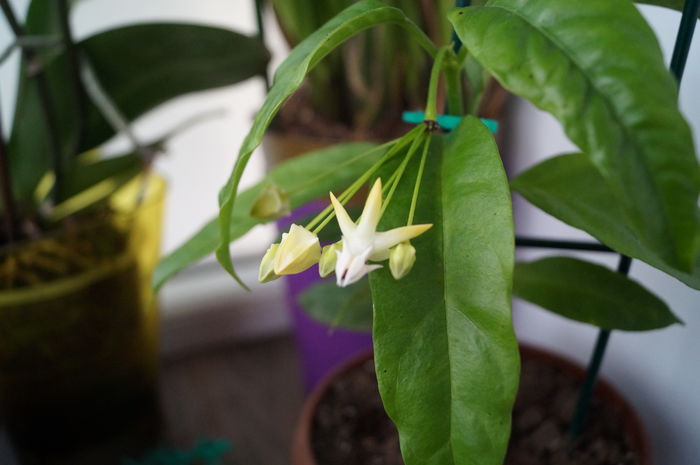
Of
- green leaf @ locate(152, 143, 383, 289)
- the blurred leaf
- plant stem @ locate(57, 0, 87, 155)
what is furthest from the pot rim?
the blurred leaf

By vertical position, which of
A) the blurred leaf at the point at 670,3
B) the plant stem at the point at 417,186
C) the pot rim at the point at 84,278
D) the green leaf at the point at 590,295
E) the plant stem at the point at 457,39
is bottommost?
the pot rim at the point at 84,278

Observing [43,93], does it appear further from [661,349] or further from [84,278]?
[661,349]

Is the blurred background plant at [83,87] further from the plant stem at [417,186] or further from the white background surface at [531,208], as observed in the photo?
the plant stem at [417,186]

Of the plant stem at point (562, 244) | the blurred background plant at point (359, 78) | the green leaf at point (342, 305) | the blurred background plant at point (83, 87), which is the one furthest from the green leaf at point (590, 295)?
the blurred background plant at point (83, 87)

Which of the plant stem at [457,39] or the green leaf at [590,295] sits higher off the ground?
the plant stem at [457,39]

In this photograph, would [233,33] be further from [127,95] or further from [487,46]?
[487,46]

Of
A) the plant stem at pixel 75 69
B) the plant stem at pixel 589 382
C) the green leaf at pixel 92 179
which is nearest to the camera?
the plant stem at pixel 589 382

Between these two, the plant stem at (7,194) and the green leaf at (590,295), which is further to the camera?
the plant stem at (7,194)

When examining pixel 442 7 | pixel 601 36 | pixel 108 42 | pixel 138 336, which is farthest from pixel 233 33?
pixel 601 36
